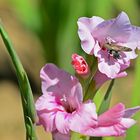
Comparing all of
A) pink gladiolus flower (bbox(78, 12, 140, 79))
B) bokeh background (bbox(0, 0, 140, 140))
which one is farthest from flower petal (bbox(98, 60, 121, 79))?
bokeh background (bbox(0, 0, 140, 140))

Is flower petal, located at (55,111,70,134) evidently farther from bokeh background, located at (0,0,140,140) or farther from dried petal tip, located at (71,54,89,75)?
bokeh background, located at (0,0,140,140)

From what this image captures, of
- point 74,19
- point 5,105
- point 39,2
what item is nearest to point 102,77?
point 74,19

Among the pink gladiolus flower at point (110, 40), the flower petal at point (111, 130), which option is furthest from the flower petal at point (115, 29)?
the flower petal at point (111, 130)

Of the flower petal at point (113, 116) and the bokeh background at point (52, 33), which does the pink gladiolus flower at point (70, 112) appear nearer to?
the flower petal at point (113, 116)

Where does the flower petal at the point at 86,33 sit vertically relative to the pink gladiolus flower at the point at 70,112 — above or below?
above

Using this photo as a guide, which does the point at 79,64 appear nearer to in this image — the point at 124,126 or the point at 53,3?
the point at 124,126

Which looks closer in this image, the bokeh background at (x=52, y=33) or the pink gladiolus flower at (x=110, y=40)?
the pink gladiolus flower at (x=110, y=40)

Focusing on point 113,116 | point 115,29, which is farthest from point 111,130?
point 115,29

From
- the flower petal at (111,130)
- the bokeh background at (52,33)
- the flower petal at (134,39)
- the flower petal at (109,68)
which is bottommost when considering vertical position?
the bokeh background at (52,33)
